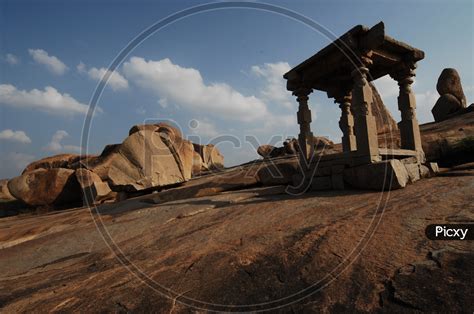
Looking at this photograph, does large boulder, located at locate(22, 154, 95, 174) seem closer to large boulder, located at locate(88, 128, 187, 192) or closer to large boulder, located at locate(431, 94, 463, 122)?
large boulder, located at locate(88, 128, 187, 192)

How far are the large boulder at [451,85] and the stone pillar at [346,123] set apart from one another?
13.9m

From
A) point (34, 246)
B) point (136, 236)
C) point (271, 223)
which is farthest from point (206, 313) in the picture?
point (34, 246)

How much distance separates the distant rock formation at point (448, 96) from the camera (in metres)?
16.9

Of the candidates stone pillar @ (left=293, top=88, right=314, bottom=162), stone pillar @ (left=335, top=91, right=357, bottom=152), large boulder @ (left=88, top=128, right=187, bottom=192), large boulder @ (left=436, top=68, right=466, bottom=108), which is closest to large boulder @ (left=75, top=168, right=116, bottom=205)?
large boulder @ (left=88, top=128, right=187, bottom=192)

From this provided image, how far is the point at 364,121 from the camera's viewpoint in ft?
20.2

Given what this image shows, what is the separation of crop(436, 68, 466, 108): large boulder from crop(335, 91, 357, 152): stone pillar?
13.9m

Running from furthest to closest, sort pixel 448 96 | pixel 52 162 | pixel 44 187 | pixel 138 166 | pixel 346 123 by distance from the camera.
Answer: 1. pixel 448 96
2. pixel 52 162
3. pixel 44 187
4. pixel 138 166
5. pixel 346 123

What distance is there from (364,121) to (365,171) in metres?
1.24

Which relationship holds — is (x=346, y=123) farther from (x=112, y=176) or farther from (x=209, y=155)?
(x=209, y=155)

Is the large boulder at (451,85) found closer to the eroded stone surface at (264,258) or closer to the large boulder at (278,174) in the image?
the large boulder at (278,174)

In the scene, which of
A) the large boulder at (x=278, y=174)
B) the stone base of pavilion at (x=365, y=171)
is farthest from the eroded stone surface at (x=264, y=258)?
the large boulder at (x=278, y=174)

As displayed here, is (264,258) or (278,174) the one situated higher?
(278,174)

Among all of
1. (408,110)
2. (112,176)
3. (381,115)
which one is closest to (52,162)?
(112,176)

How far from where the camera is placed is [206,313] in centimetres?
220
